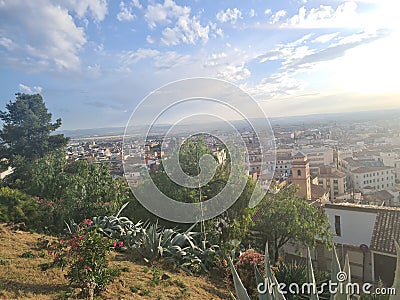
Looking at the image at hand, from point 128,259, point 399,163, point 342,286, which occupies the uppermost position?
point 342,286

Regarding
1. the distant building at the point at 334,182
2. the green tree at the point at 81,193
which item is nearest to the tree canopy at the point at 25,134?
the green tree at the point at 81,193

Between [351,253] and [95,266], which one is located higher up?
[95,266]

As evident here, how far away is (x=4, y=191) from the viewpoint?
6230 mm

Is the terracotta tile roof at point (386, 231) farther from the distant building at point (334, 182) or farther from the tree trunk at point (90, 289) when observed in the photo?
the distant building at point (334, 182)

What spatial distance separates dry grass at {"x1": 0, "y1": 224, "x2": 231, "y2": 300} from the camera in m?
3.19

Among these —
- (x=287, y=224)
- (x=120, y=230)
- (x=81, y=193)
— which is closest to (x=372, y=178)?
(x=287, y=224)

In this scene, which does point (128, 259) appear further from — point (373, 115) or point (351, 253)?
point (373, 115)

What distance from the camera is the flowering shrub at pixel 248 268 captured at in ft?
14.0

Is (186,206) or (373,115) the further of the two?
(373,115)

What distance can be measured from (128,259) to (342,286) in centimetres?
351

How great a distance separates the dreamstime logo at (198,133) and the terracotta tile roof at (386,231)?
17.0 ft

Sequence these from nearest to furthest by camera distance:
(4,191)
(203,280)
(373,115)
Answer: (203,280) → (4,191) → (373,115)

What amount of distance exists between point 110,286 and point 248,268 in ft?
6.24

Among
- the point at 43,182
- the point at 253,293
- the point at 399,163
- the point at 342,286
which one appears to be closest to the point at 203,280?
the point at 253,293
